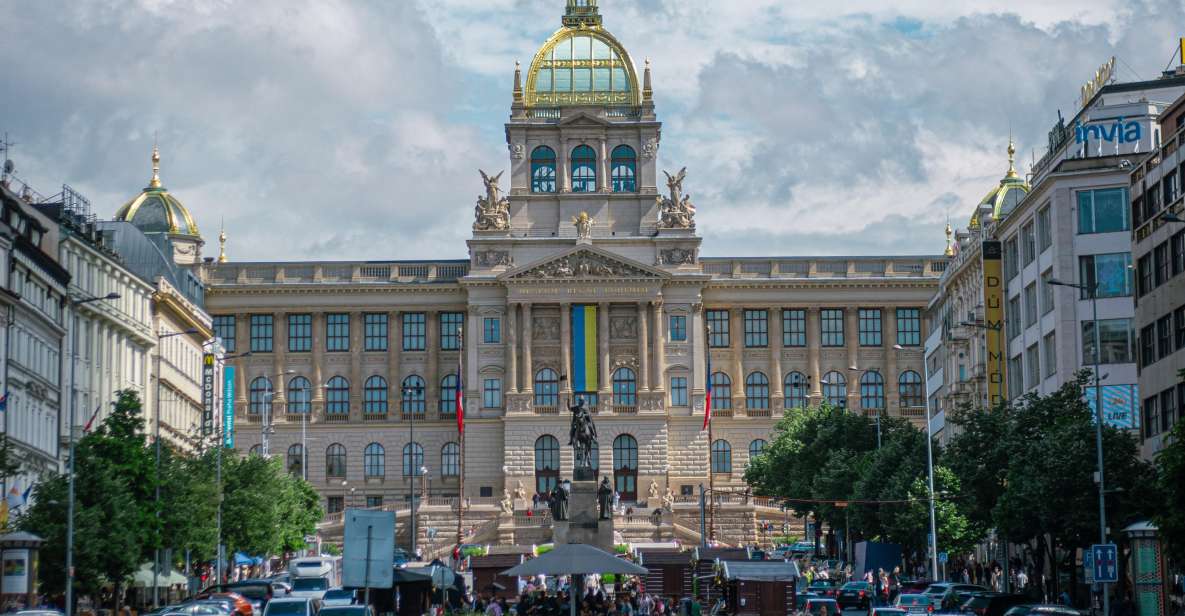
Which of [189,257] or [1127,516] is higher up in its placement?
[189,257]

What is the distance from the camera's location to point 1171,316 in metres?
73.9

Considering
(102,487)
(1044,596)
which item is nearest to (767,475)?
(1044,596)

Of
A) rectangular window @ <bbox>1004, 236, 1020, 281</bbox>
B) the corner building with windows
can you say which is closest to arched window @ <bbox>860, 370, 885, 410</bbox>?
the corner building with windows

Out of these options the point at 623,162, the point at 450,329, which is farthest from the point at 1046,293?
the point at 450,329

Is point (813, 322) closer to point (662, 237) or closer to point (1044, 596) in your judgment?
point (662, 237)

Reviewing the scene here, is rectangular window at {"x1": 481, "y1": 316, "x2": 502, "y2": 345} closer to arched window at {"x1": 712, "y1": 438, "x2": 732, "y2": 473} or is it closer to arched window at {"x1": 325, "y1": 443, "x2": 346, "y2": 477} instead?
arched window at {"x1": 325, "y1": 443, "x2": 346, "y2": 477}

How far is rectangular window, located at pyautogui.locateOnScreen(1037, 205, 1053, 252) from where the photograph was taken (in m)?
99.2

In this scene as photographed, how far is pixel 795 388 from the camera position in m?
174

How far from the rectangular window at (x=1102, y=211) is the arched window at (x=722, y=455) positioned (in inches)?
3050

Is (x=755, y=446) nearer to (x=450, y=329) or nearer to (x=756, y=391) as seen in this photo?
(x=756, y=391)

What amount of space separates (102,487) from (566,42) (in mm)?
101165

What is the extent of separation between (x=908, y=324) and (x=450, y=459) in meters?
38.2

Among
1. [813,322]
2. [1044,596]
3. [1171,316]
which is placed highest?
[813,322]

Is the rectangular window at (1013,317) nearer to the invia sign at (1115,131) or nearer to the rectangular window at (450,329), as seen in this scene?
the invia sign at (1115,131)
